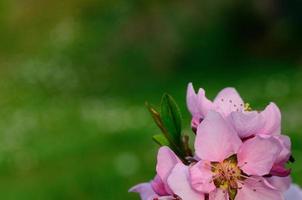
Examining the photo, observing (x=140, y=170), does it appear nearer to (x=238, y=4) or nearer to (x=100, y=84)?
(x=100, y=84)

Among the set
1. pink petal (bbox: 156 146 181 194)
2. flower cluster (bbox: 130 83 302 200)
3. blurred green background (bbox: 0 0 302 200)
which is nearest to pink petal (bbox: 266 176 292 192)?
flower cluster (bbox: 130 83 302 200)

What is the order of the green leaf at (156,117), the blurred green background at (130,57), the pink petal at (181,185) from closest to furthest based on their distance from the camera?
the pink petal at (181,185)
the green leaf at (156,117)
the blurred green background at (130,57)

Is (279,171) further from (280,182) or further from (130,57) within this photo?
(130,57)

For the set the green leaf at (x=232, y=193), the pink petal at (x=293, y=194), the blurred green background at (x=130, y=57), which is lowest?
the blurred green background at (x=130, y=57)

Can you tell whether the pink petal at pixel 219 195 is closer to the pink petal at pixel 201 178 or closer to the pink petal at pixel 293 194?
the pink petal at pixel 201 178

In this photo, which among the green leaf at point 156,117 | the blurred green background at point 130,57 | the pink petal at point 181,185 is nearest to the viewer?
the pink petal at point 181,185

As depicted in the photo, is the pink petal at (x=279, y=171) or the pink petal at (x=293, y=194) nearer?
the pink petal at (x=279, y=171)

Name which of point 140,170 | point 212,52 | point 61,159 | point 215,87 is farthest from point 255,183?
point 212,52

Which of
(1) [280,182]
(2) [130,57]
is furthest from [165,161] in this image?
(2) [130,57]

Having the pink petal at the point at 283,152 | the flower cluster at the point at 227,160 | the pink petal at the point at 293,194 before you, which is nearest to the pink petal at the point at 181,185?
the flower cluster at the point at 227,160
